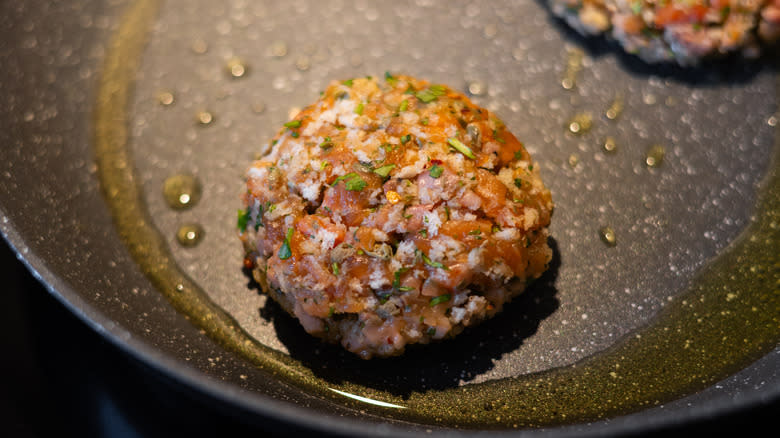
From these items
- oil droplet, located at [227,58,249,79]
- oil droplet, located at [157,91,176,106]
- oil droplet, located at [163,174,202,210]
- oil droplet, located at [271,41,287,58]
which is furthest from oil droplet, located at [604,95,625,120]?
oil droplet, located at [157,91,176,106]

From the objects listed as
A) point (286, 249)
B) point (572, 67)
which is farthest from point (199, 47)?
point (572, 67)

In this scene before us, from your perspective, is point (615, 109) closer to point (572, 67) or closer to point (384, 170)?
point (572, 67)

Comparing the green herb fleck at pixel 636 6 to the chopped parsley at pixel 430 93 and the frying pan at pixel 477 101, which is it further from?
the chopped parsley at pixel 430 93

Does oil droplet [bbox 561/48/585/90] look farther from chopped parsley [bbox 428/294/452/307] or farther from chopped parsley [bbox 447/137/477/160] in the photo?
chopped parsley [bbox 428/294/452/307]

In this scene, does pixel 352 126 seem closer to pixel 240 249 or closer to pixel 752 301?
pixel 240 249

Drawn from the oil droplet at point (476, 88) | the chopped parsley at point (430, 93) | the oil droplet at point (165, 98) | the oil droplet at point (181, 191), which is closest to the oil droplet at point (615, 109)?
the oil droplet at point (476, 88)

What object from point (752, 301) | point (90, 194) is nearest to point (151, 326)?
point (90, 194)
